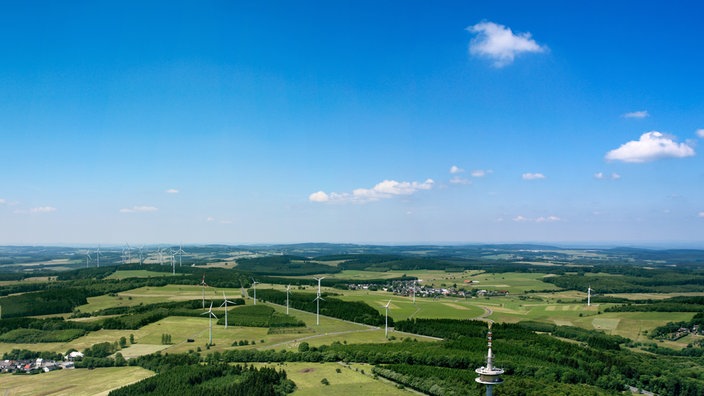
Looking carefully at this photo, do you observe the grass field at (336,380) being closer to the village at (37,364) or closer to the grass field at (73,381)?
the grass field at (73,381)

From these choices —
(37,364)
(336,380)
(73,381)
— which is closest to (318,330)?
(336,380)

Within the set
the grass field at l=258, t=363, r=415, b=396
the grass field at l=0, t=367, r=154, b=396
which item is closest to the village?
the grass field at l=0, t=367, r=154, b=396

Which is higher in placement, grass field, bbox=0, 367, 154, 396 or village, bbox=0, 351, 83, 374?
grass field, bbox=0, 367, 154, 396

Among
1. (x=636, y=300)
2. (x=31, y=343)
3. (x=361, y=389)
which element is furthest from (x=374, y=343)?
(x=636, y=300)

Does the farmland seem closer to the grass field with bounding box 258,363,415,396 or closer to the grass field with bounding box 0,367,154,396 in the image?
the grass field with bounding box 258,363,415,396

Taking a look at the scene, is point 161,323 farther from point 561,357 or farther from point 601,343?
point 601,343

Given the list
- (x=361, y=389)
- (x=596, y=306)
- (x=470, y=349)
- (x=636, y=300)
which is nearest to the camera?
(x=361, y=389)
